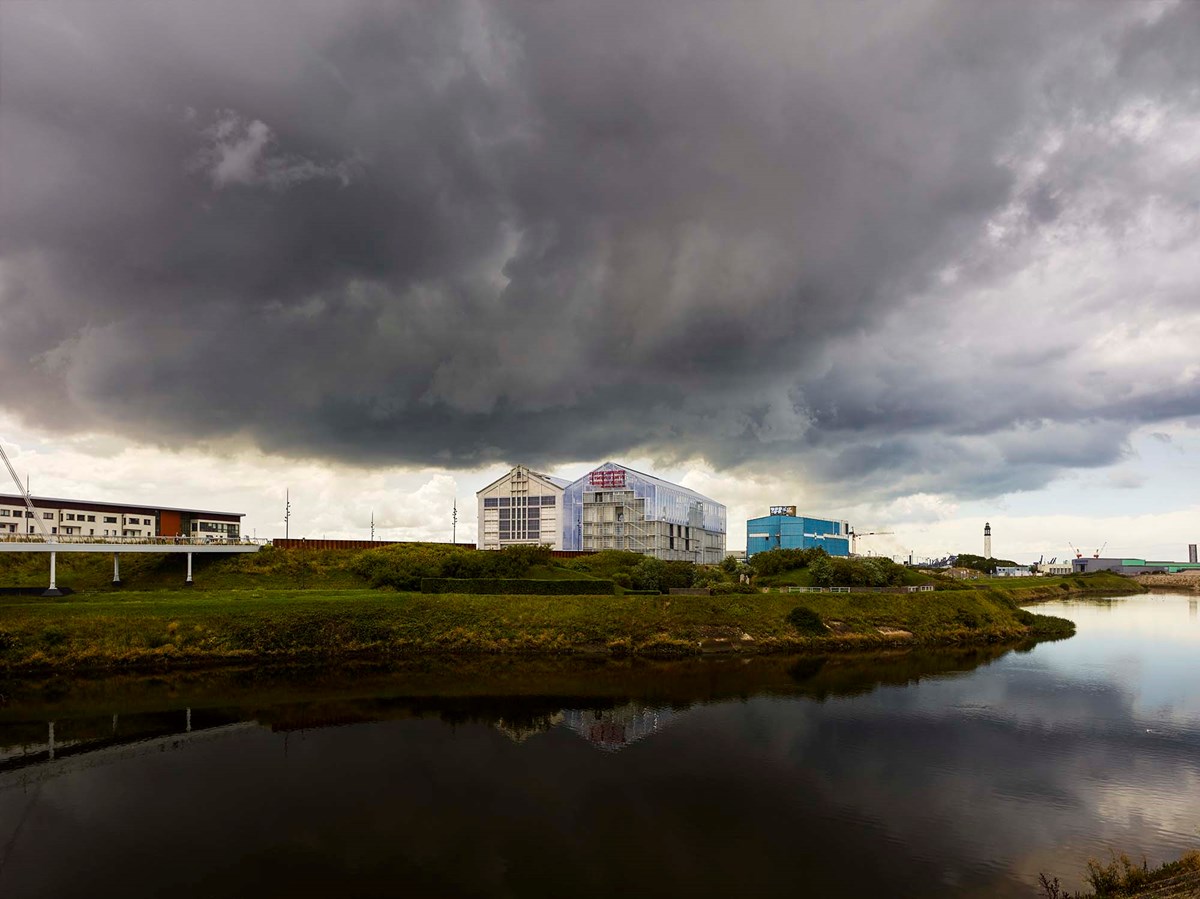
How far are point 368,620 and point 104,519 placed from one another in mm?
68132

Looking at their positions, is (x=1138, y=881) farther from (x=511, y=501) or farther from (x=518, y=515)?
(x=511, y=501)

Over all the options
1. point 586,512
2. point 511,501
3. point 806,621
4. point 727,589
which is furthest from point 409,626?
point 511,501

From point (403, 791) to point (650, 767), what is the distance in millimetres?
11844

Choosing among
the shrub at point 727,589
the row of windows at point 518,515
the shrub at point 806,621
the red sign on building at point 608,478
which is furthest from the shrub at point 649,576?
the row of windows at point 518,515

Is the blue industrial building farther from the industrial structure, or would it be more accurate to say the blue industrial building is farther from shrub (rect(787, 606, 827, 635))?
shrub (rect(787, 606, 827, 635))

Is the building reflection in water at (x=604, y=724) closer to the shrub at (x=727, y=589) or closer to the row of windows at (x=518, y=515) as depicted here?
the shrub at (x=727, y=589)

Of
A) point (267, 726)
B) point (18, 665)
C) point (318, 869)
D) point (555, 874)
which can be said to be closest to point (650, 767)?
point (555, 874)

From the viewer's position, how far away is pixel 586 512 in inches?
4626

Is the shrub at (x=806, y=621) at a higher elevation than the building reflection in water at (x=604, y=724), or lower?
higher

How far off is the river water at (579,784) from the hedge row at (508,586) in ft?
63.2

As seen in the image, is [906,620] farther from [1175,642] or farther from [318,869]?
[318,869]

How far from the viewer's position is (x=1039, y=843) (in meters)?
25.6

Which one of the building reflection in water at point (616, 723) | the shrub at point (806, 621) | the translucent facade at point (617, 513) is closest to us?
the building reflection in water at point (616, 723)

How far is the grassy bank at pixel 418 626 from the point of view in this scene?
55.8 meters
